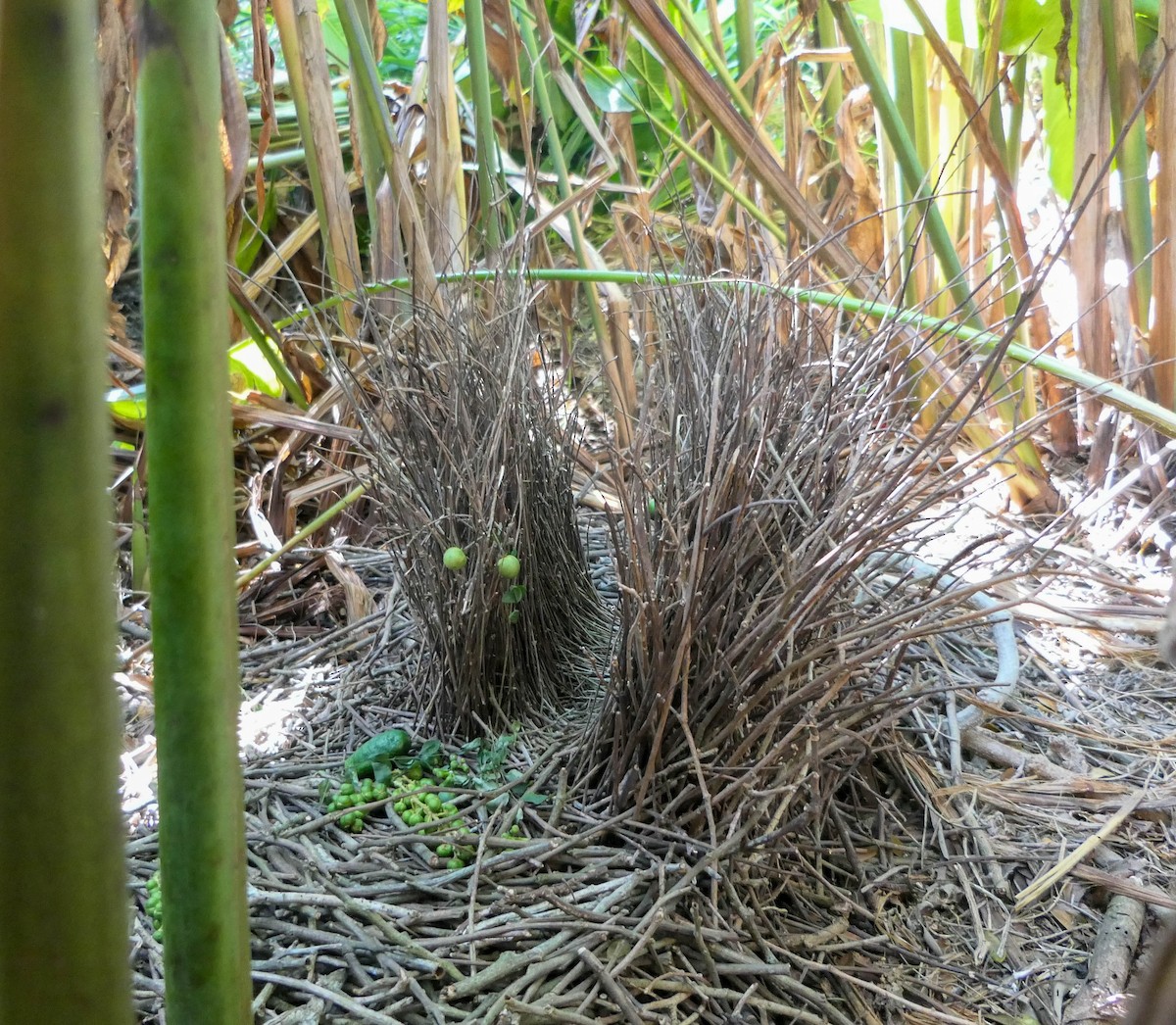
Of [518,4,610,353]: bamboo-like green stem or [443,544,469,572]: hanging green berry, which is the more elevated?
[518,4,610,353]: bamboo-like green stem

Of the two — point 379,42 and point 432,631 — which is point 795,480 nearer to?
point 432,631

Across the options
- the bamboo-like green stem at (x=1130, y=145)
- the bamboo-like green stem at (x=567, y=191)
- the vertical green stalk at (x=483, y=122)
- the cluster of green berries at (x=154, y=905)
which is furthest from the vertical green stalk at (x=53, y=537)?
the bamboo-like green stem at (x=1130, y=145)

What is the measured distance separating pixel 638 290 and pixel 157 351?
1272 mm

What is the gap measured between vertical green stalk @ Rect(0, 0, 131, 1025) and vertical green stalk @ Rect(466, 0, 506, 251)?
3.82 feet

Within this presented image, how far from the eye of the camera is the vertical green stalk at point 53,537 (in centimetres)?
21

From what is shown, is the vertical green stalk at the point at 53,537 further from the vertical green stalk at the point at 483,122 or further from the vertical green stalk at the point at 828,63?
the vertical green stalk at the point at 828,63

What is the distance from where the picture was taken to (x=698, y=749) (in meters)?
0.93

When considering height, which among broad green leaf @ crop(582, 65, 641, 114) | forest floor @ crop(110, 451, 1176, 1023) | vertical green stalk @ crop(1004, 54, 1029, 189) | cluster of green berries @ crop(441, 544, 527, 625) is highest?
broad green leaf @ crop(582, 65, 641, 114)

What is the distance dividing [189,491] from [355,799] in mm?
873

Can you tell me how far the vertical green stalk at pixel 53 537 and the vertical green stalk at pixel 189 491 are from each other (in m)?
0.03

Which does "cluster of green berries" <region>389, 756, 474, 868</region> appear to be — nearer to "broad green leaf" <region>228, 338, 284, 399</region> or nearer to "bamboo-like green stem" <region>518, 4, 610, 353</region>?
"bamboo-like green stem" <region>518, 4, 610, 353</region>

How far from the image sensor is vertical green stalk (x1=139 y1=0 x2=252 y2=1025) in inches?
10.2

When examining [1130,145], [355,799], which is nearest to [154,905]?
[355,799]

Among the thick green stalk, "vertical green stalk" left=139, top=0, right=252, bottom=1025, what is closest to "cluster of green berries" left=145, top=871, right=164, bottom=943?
"vertical green stalk" left=139, top=0, right=252, bottom=1025
